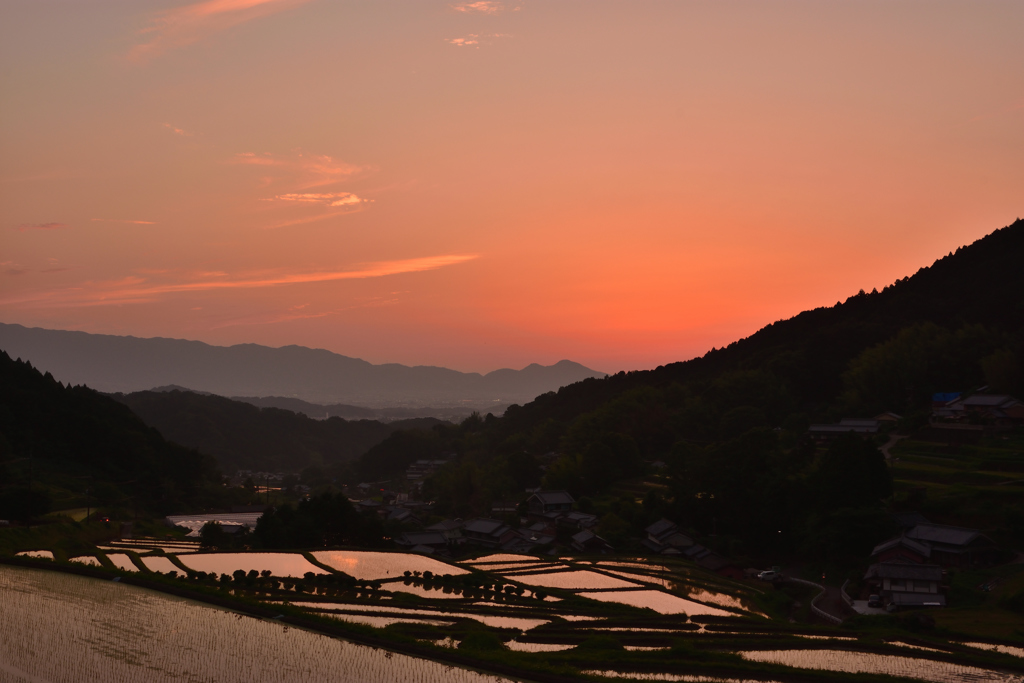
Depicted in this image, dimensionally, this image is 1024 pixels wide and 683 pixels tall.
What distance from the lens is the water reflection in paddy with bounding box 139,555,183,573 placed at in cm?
1974

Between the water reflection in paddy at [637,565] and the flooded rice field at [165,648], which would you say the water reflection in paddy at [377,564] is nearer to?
the water reflection in paddy at [637,565]

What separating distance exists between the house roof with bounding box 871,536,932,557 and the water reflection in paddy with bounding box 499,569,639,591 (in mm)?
8690

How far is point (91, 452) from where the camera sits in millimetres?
46531

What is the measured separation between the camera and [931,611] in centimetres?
2069

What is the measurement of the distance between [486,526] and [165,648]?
86.2ft

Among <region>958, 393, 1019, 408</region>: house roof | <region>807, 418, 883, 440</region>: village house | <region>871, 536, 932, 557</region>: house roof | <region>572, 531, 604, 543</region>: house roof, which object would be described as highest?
<region>958, 393, 1019, 408</region>: house roof

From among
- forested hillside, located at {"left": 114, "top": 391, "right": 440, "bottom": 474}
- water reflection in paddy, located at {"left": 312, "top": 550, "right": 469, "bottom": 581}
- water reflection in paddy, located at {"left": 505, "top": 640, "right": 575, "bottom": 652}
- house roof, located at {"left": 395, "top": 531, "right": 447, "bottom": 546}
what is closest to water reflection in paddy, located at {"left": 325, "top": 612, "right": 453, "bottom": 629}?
water reflection in paddy, located at {"left": 505, "top": 640, "right": 575, "bottom": 652}

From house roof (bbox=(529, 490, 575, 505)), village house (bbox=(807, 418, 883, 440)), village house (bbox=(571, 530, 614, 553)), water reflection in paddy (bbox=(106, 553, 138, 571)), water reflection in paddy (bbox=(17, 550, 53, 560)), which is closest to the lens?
water reflection in paddy (bbox=(17, 550, 53, 560))

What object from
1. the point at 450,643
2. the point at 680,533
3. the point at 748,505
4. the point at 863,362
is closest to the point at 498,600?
the point at 450,643

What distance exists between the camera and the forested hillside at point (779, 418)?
3272 centimetres

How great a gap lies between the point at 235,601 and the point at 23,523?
16014 millimetres

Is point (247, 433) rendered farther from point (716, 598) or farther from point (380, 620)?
point (380, 620)

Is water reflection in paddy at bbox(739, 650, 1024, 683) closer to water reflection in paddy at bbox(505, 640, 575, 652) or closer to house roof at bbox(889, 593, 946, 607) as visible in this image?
water reflection in paddy at bbox(505, 640, 575, 652)

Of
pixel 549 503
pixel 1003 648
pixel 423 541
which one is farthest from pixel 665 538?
pixel 1003 648
